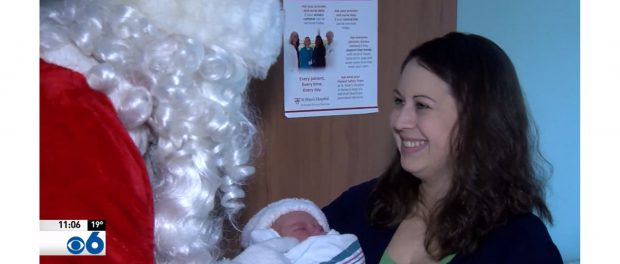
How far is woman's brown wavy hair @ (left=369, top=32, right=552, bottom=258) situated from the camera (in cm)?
149

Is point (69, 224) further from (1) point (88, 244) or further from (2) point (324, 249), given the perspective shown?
(2) point (324, 249)

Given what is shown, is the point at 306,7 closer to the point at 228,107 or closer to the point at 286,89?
the point at 286,89

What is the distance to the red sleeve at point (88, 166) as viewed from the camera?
0.74 m

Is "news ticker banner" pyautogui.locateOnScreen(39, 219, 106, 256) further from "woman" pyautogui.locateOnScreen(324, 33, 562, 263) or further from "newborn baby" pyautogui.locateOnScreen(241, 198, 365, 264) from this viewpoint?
"woman" pyautogui.locateOnScreen(324, 33, 562, 263)

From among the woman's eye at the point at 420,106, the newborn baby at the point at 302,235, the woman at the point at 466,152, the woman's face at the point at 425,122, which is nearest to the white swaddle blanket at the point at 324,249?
the newborn baby at the point at 302,235

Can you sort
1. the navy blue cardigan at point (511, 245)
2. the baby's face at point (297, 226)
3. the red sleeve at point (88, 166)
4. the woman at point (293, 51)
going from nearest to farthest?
1. the red sleeve at point (88, 166)
2. the navy blue cardigan at point (511, 245)
3. the baby's face at point (297, 226)
4. the woman at point (293, 51)

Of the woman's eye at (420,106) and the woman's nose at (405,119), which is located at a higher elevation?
the woman's eye at (420,106)

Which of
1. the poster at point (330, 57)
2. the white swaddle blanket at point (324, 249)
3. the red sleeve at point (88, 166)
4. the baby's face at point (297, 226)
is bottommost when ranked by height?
the white swaddle blanket at point (324, 249)

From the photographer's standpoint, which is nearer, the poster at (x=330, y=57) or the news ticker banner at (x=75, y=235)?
the news ticker banner at (x=75, y=235)

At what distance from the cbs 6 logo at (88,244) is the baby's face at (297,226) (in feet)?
2.49

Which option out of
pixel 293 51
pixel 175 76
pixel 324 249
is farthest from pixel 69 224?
pixel 293 51

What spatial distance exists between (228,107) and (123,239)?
23 cm

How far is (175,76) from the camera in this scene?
2.72 feet

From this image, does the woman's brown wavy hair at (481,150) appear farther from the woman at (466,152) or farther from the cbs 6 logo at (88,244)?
the cbs 6 logo at (88,244)
